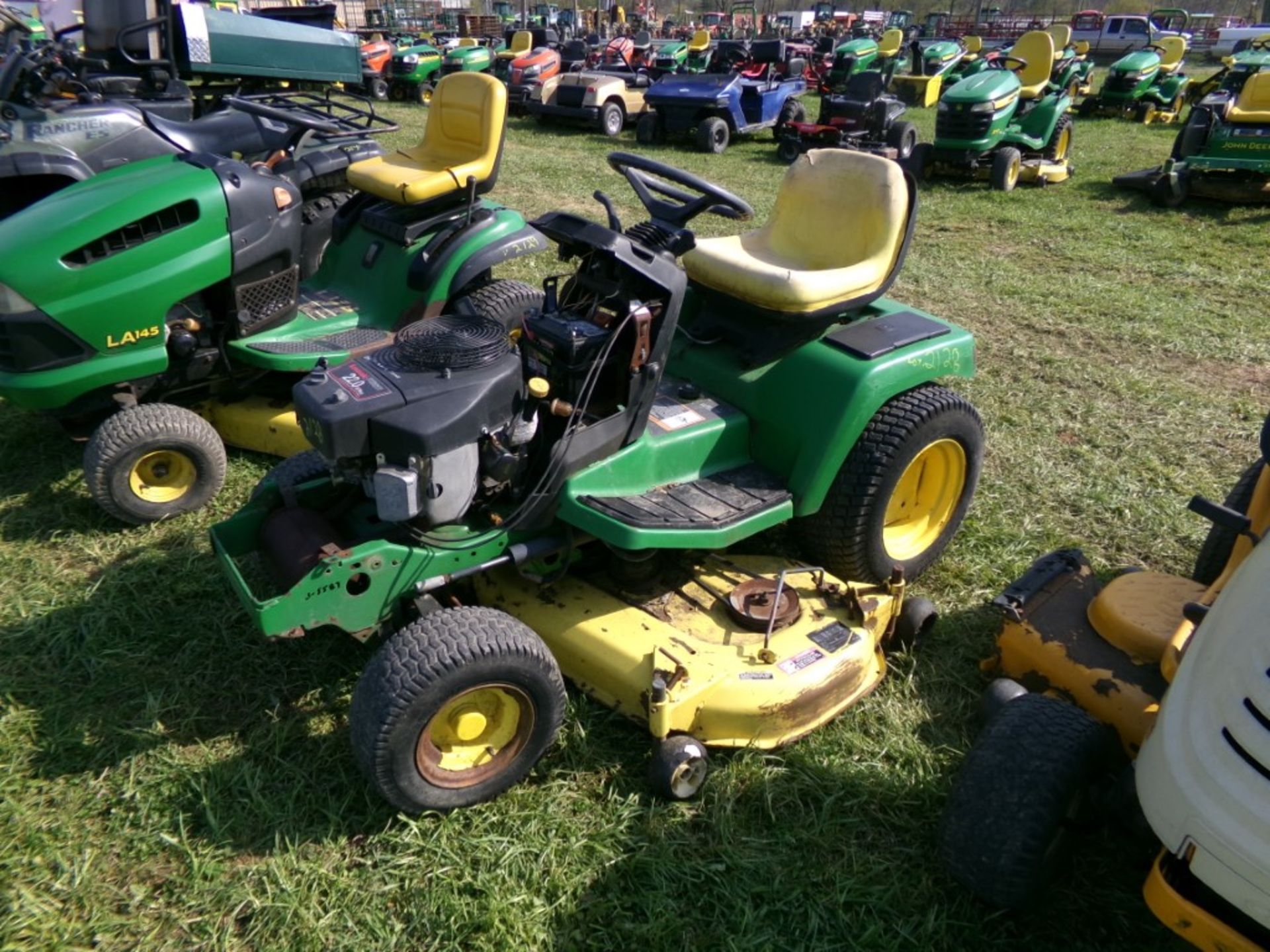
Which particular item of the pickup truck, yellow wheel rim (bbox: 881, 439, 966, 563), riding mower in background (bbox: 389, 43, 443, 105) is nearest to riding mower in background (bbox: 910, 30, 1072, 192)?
yellow wheel rim (bbox: 881, 439, 966, 563)

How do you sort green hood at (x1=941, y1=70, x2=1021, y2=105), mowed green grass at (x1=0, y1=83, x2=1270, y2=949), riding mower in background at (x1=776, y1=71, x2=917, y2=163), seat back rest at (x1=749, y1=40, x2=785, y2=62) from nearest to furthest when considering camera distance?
1. mowed green grass at (x1=0, y1=83, x2=1270, y2=949)
2. green hood at (x1=941, y1=70, x2=1021, y2=105)
3. riding mower in background at (x1=776, y1=71, x2=917, y2=163)
4. seat back rest at (x1=749, y1=40, x2=785, y2=62)

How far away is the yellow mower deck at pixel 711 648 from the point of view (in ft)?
8.07

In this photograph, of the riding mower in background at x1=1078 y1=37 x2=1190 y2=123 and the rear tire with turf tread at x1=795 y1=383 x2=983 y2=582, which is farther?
the riding mower in background at x1=1078 y1=37 x2=1190 y2=123

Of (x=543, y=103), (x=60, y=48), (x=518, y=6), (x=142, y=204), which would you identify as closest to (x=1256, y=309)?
(x=142, y=204)

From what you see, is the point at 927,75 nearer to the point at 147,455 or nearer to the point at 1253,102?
the point at 1253,102

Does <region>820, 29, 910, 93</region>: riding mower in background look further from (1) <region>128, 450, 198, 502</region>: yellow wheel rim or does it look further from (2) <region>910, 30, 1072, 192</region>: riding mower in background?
(1) <region>128, 450, 198, 502</region>: yellow wheel rim

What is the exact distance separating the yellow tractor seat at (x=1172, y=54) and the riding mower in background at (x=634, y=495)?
52.8ft

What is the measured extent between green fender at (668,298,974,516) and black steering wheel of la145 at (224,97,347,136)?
2786mm

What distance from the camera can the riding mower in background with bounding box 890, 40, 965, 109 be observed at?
50.3ft

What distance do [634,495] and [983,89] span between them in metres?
8.91

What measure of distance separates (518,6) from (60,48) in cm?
3800

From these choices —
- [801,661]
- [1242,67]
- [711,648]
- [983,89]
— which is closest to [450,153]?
[711,648]

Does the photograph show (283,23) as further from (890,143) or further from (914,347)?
(890,143)

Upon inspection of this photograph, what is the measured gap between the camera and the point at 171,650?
293 centimetres
